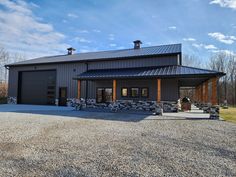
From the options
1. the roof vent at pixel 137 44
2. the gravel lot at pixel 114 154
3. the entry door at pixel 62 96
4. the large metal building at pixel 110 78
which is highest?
the roof vent at pixel 137 44

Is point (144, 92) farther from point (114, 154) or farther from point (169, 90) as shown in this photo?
point (114, 154)

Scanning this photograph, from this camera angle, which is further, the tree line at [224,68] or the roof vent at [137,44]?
the tree line at [224,68]

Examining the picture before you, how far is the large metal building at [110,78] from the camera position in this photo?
13.5m

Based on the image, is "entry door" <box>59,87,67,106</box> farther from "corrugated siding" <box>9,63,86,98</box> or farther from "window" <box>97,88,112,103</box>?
"window" <box>97,88,112,103</box>

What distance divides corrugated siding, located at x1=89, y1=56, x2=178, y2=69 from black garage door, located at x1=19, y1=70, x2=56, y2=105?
5.15 metres

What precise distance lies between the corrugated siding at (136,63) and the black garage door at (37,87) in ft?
16.9

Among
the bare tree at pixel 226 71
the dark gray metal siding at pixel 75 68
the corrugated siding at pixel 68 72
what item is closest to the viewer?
the dark gray metal siding at pixel 75 68

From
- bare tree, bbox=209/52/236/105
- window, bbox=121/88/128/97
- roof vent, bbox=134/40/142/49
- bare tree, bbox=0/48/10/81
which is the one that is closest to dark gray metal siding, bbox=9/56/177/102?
window, bbox=121/88/128/97

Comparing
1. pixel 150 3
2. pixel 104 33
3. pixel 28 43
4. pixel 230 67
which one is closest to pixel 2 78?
pixel 28 43

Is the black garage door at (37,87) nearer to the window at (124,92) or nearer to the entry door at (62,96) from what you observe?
the entry door at (62,96)

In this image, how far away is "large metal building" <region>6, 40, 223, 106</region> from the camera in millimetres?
13524

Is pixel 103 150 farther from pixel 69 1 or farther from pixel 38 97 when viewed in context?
pixel 38 97

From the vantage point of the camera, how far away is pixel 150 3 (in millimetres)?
11367

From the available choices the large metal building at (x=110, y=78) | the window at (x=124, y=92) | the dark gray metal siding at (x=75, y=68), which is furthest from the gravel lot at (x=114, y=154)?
the dark gray metal siding at (x=75, y=68)
